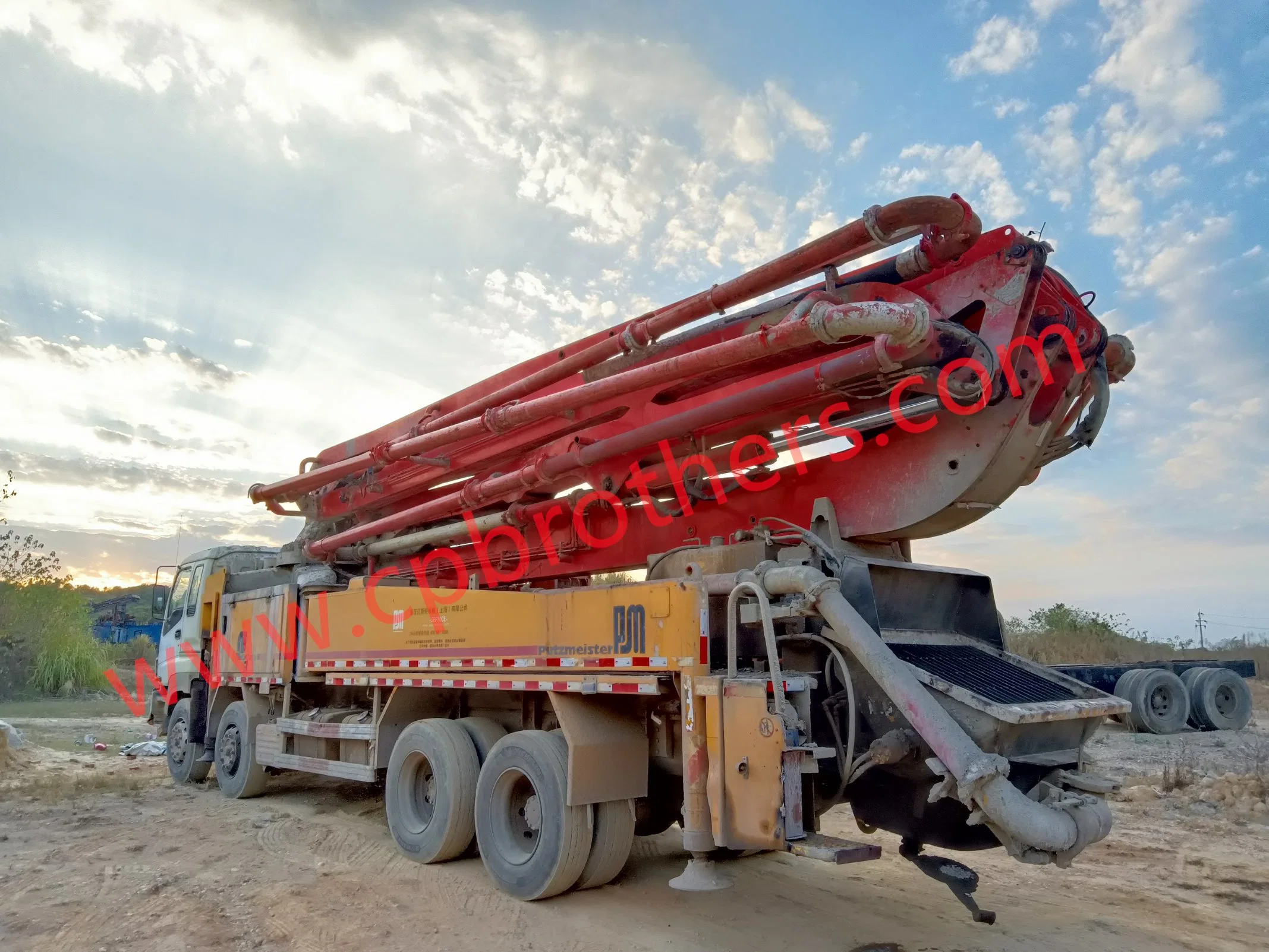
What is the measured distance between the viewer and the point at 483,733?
22.5 ft

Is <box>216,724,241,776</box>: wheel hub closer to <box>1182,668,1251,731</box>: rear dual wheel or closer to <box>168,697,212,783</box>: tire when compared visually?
<box>168,697,212,783</box>: tire

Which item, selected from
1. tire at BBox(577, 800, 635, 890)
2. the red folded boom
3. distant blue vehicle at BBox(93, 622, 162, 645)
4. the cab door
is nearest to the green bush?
distant blue vehicle at BBox(93, 622, 162, 645)

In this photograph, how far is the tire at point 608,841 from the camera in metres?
5.75

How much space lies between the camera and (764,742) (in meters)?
4.54

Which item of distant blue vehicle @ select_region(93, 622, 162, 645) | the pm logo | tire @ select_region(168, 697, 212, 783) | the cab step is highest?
distant blue vehicle @ select_region(93, 622, 162, 645)

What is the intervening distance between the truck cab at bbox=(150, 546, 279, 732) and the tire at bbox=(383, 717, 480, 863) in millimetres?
5175

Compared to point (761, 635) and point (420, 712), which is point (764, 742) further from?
point (420, 712)

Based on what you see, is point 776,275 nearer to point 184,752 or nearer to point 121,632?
point 184,752

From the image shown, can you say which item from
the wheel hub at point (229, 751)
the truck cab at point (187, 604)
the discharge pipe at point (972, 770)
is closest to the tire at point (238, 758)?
the wheel hub at point (229, 751)

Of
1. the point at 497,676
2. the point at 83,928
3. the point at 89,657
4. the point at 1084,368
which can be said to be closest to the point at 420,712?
the point at 497,676

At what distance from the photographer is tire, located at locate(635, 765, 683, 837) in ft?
21.1

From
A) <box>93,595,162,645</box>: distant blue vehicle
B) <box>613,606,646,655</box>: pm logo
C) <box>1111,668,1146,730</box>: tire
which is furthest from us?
<box>93,595,162,645</box>: distant blue vehicle

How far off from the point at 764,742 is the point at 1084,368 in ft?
9.76

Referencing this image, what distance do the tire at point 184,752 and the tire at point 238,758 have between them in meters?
0.70
